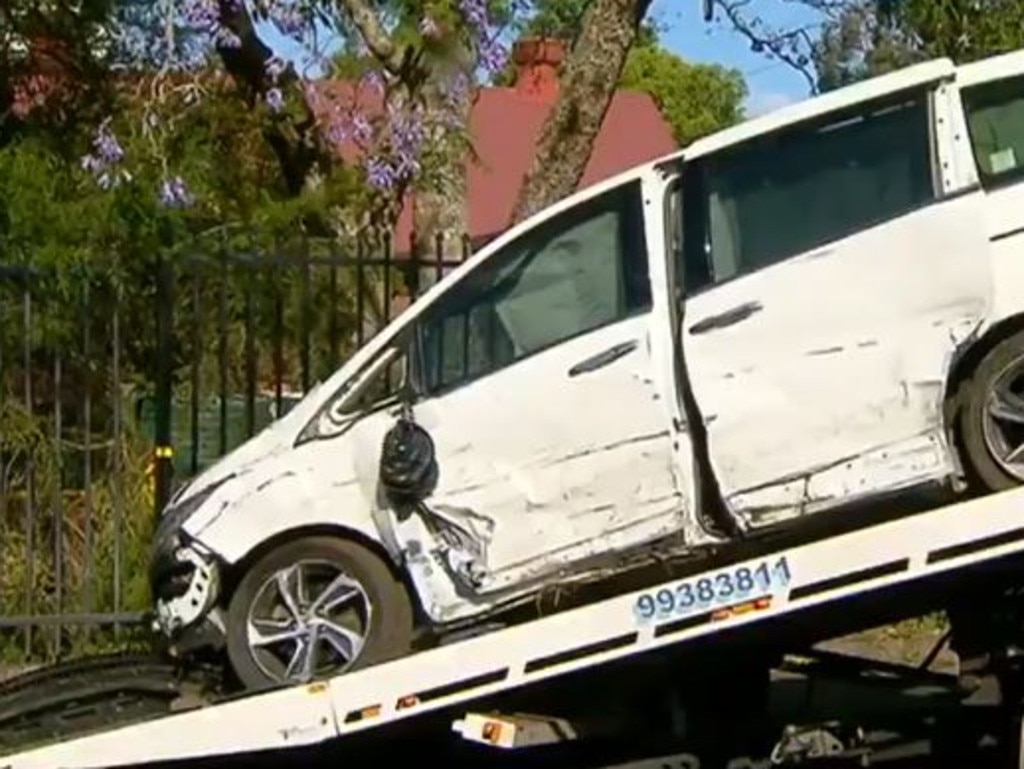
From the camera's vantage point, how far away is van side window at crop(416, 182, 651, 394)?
24.4ft

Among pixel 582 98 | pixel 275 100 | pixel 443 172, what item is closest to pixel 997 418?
pixel 582 98

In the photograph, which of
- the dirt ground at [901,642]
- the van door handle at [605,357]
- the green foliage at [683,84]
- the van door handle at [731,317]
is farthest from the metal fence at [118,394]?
the green foliage at [683,84]

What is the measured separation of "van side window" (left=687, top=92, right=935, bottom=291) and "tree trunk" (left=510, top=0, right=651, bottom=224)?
540 cm

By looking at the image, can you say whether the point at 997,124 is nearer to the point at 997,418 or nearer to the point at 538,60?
the point at 997,418

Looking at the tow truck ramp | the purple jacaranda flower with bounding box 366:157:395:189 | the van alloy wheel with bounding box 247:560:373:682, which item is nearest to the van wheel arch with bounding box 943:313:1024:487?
the tow truck ramp

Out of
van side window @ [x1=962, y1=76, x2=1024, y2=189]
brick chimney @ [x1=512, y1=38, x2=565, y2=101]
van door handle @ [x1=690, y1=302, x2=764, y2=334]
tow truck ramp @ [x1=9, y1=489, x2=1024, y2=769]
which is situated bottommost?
tow truck ramp @ [x1=9, y1=489, x2=1024, y2=769]

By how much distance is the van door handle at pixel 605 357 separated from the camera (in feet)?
24.0

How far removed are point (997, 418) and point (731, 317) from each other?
891mm

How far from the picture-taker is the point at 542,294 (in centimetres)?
757

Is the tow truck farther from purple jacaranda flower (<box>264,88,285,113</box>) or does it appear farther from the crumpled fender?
purple jacaranda flower (<box>264,88,285,113</box>)

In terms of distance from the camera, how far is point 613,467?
24.1ft

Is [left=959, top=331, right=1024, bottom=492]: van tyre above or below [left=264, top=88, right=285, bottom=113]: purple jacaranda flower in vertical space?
below

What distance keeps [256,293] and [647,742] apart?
5.19 meters

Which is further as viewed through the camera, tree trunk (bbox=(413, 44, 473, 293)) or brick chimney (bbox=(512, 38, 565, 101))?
brick chimney (bbox=(512, 38, 565, 101))
